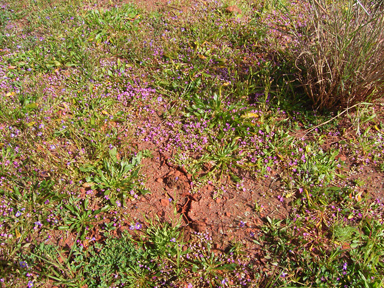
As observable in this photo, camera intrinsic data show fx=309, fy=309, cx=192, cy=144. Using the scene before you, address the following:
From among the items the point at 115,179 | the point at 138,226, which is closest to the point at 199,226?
the point at 138,226

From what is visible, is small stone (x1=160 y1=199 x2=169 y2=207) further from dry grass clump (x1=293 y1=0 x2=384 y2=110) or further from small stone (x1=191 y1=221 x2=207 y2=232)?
dry grass clump (x1=293 y1=0 x2=384 y2=110)


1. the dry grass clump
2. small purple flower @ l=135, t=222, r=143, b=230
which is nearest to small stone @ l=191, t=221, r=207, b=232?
small purple flower @ l=135, t=222, r=143, b=230

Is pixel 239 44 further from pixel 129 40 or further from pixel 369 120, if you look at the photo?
pixel 369 120

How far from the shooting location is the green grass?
259 centimetres

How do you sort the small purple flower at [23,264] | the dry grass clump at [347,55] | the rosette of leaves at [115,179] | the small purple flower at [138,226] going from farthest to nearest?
the dry grass clump at [347,55] < the rosette of leaves at [115,179] < the small purple flower at [138,226] < the small purple flower at [23,264]

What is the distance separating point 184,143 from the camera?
3.41m

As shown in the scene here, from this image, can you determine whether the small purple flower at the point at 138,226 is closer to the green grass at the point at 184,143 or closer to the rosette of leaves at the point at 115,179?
the green grass at the point at 184,143

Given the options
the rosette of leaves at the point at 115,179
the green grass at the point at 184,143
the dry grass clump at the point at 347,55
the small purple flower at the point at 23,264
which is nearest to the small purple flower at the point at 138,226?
the green grass at the point at 184,143

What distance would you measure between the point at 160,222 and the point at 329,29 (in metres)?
2.67

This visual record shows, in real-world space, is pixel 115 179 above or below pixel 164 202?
above

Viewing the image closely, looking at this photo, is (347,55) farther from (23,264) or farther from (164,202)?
(23,264)

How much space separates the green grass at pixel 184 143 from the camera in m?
2.59

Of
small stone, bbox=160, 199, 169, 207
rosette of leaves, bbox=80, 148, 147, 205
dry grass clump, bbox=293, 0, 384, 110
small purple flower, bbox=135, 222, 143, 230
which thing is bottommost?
small purple flower, bbox=135, 222, 143, 230

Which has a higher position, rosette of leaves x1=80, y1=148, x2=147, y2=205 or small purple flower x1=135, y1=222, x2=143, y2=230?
rosette of leaves x1=80, y1=148, x2=147, y2=205
